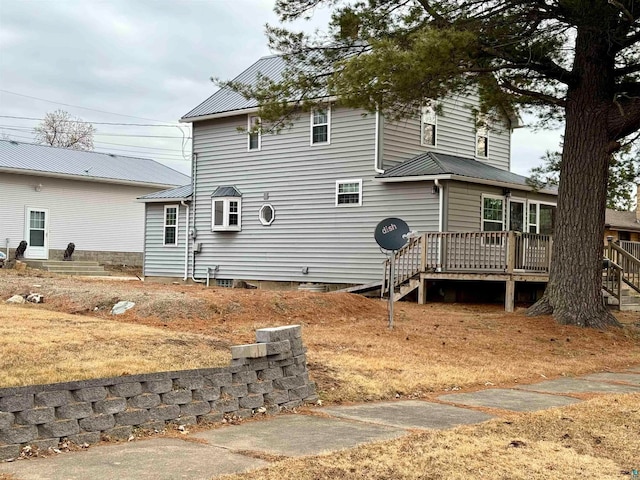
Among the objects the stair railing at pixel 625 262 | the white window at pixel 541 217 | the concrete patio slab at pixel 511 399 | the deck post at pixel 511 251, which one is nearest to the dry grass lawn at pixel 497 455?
the concrete patio slab at pixel 511 399

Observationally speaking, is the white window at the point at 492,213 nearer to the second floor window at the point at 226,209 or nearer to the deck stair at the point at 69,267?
the second floor window at the point at 226,209

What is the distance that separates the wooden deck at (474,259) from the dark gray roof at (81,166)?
50.3 feet

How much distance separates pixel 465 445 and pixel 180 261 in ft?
68.8

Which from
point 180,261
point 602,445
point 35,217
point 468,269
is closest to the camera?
point 602,445

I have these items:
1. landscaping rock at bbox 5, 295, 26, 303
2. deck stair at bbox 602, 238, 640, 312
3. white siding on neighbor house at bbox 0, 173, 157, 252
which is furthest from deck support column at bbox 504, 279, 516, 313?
→ white siding on neighbor house at bbox 0, 173, 157, 252

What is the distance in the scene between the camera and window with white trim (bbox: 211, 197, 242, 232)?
24.3 meters

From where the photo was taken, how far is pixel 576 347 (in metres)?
12.7

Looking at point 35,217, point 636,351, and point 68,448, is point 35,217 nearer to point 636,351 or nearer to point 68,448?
point 636,351

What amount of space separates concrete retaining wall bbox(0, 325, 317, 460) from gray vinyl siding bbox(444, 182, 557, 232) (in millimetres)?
12798

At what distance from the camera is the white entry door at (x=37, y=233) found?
29.0 metres

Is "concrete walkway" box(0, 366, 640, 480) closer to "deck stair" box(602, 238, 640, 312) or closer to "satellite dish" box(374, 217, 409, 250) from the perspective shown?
"satellite dish" box(374, 217, 409, 250)

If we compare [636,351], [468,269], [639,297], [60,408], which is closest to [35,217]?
[468,269]

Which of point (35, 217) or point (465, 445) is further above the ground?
point (35, 217)

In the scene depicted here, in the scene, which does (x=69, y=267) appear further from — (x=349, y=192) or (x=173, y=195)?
(x=349, y=192)
